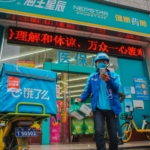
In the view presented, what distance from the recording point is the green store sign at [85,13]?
4.70 metres

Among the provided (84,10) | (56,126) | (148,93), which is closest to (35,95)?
(56,126)

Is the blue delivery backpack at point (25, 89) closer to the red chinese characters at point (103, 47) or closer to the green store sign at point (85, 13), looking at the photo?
the green store sign at point (85, 13)

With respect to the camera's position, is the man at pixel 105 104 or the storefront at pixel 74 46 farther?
the storefront at pixel 74 46

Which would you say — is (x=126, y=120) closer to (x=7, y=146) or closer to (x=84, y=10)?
(x=84, y=10)

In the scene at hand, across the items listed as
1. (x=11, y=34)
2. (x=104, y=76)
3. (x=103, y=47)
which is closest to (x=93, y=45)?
(x=103, y=47)

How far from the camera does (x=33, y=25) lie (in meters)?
5.17

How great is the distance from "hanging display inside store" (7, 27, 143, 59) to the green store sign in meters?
0.67

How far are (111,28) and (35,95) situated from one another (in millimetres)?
4084

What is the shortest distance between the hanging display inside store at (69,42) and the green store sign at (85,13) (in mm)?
667

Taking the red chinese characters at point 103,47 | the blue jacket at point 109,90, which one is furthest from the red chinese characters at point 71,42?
the blue jacket at point 109,90

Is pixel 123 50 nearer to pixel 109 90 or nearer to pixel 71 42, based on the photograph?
pixel 71 42

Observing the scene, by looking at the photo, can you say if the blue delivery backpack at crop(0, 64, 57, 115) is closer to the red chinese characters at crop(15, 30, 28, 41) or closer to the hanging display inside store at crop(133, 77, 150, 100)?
the red chinese characters at crop(15, 30, 28, 41)

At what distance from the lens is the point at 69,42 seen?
5.60 m

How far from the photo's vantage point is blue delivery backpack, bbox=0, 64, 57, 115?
5.69 feet
